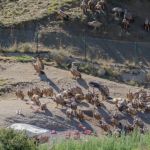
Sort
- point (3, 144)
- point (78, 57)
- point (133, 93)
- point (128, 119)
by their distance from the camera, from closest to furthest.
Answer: point (3, 144), point (128, 119), point (133, 93), point (78, 57)

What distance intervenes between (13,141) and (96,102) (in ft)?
54.3

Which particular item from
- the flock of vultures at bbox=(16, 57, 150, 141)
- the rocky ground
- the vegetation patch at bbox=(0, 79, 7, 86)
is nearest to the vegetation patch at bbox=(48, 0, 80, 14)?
the rocky ground

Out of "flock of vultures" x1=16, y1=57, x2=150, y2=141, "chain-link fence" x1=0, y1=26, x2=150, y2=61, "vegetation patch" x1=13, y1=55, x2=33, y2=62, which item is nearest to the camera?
"flock of vultures" x1=16, y1=57, x2=150, y2=141

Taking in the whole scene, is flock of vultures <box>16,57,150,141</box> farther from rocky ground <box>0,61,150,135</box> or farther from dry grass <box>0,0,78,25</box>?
dry grass <box>0,0,78,25</box>

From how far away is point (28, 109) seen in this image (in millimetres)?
39438

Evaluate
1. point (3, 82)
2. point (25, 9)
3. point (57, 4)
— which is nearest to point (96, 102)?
point (3, 82)

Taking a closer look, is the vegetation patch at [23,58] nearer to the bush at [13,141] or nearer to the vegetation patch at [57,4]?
the vegetation patch at [57,4]

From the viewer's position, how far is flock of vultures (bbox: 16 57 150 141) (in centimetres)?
3962

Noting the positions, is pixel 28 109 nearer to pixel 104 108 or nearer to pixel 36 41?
pixel 104 108

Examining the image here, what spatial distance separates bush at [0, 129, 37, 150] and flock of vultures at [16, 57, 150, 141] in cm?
1158

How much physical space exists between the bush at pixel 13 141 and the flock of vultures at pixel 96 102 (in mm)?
11579

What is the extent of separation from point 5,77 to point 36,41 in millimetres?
8645

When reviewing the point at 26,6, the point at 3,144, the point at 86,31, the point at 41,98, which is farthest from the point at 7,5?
the point at 3,144

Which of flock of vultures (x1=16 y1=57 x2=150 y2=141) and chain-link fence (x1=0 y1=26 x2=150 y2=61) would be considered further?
chain-link fence (x1=0 y1=26 x2=150 y2=61)
